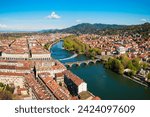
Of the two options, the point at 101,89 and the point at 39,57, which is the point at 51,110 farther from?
the point at 39,57

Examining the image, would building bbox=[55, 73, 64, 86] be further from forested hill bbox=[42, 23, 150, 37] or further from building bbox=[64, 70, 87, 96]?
forested hill bbox=[42, 23, 150, 37]

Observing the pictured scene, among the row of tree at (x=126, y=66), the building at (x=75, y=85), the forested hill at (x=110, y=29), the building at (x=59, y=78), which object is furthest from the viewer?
the forested hill at (x=110, y=29)

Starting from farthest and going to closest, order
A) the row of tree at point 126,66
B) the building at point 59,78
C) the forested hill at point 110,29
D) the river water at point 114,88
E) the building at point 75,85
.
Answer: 1. the forested hill at point 110,29
2. the row of tree at point 126,66
3. the building at point 59,78
4. the river water at point 114,88
5. the building at point 75,85

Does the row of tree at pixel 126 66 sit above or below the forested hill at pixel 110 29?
below

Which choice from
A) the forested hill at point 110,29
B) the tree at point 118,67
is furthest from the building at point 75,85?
the forested hill at point 110,29

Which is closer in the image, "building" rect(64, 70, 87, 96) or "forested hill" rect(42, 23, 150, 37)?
"building" rect(64, 70, 87, 96)

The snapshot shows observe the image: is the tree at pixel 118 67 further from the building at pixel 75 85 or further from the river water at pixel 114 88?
the building at pixel 75 85

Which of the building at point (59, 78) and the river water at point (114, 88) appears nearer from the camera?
the river water at point (114, 88)

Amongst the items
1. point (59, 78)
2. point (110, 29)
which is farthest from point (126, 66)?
point (110, 29)

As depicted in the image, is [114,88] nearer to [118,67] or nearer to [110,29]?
[118,67]

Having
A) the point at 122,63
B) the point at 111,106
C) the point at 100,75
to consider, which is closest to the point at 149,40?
the point at 122,63

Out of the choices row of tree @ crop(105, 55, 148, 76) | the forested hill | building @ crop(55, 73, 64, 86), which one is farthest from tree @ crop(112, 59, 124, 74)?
the forested hill
